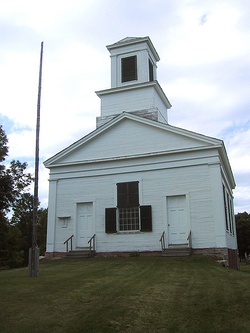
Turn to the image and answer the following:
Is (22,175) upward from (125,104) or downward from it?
downward

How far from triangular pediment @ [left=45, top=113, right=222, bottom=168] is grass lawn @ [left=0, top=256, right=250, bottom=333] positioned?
7972 mm

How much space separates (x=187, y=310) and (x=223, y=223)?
10.1 m

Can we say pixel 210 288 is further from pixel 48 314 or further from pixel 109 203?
pixel 109 203

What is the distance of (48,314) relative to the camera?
22.2 ft

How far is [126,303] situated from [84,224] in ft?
39.5

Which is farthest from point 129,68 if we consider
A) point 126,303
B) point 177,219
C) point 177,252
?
point 126,303

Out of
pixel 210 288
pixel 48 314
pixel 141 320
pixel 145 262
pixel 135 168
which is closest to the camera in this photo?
pixel 141 320

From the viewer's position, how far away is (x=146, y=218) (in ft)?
58.3

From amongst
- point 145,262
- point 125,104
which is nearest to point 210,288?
point 145,262

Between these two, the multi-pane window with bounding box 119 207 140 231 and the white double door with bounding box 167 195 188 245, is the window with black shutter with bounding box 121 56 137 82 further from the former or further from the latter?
the white double door with bounding box 167 195 188 245

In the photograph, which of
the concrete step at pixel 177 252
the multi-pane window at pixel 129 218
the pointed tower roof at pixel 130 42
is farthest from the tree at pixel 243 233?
the concrete step at pixel 177 252

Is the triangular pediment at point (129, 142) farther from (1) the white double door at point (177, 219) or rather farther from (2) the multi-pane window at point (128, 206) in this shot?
(1) the white double door at point (177, 219)

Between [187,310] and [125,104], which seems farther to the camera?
[125,104]

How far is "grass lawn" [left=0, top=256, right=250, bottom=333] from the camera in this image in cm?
609
